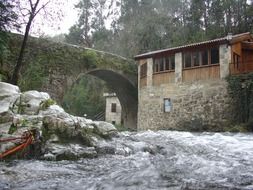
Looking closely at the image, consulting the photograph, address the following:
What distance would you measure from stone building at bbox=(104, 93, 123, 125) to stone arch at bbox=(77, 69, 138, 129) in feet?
13.7

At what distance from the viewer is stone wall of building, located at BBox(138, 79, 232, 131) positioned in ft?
52.0

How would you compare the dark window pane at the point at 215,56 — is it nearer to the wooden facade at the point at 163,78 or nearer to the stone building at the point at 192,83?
the stone building at the point at 192,83

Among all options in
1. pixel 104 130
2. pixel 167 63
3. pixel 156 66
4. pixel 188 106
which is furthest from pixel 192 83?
pixel 104 130

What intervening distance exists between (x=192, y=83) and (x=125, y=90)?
22.5 feet

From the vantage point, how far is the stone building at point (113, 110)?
28672mm

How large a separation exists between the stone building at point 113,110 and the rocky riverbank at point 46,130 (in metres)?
19.4

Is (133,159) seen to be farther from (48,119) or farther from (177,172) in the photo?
(48,119)

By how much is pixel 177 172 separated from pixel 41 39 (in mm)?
12573

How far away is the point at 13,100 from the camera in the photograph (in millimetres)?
8453

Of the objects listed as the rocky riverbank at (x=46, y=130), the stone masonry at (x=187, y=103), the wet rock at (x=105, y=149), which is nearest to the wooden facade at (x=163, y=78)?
the stone masonry at (x=187, y=103)

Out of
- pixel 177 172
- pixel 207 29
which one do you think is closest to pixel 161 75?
pixel 207 29

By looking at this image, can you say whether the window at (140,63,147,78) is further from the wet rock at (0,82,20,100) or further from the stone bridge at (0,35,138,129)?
the wet rock at (0,82,20,100)

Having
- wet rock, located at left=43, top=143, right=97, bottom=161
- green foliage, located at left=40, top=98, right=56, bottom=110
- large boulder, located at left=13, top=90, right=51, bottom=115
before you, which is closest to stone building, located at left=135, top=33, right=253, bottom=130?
green foliage, located at left=40, top=98, right=56, bottom=110

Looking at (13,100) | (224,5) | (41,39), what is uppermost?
(224,5)
